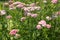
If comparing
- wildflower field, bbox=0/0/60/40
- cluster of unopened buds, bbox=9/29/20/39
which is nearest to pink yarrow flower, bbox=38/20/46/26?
wildflower field, bbox=0/0/60/40

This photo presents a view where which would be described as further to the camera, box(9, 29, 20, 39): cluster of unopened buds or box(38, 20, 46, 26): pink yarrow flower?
box(38, 20, 46, 26): pink yarrow flower

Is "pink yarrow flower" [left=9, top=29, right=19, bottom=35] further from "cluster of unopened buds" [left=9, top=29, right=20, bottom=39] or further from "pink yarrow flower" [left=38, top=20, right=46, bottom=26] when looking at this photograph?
"pink yarrow flower" [left=38, top=20, right=46, bottom=26]

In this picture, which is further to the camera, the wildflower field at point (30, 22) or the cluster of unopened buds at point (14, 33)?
the wildflower field at point (30, 22)

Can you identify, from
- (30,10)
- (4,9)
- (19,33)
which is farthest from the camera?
(4,9)

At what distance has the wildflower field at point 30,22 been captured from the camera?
3820mm

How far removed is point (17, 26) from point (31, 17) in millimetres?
279

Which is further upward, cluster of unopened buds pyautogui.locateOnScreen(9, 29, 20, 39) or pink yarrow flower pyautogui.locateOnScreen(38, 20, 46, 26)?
pink yarrow flower pyautogui.locateOnScreen(38, 20, 46, 26)

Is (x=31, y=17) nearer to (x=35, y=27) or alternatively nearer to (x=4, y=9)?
(x=35, y=27)

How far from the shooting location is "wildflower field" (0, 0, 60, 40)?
3.82 meters

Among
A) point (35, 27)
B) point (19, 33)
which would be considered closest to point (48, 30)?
point (35, 27)

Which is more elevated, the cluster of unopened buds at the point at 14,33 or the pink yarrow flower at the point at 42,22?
the pink yarrow flower at the point at 42,22

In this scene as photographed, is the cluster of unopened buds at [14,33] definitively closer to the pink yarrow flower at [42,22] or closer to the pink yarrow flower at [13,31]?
the pink yarrow flower at [13,31]

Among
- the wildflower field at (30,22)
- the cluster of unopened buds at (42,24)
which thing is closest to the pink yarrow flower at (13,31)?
the wildflower field at (30,22)

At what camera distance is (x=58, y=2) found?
15.2 feet
